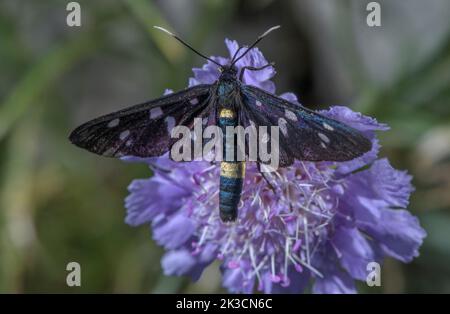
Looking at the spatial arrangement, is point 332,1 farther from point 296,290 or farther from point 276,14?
point 296,290

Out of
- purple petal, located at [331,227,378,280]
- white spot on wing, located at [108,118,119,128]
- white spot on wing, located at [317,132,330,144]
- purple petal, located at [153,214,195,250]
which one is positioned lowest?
purple petal, located at [331,227,378,280]

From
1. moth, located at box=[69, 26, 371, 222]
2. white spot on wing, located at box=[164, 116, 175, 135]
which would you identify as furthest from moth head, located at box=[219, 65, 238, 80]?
white spot on wing, located at box=[164, 116, 175, 135]

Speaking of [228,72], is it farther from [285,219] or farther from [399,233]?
[399,233]

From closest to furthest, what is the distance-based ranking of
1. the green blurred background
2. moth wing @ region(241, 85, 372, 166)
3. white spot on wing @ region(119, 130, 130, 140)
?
moth wing @ region(241, 85, 372, 166) < white spot on wing @ region(119, 130, 130, 140) < the green blurred background

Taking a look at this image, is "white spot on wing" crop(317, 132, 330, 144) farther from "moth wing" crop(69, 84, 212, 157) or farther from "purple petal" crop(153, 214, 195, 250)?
"purple petal" crop(153, 214, 195, 250)

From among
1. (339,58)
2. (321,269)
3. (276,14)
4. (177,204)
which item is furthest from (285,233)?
(276,14)

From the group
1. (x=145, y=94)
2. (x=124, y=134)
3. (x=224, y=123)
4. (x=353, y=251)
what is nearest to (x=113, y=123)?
(x=124, y=134)
